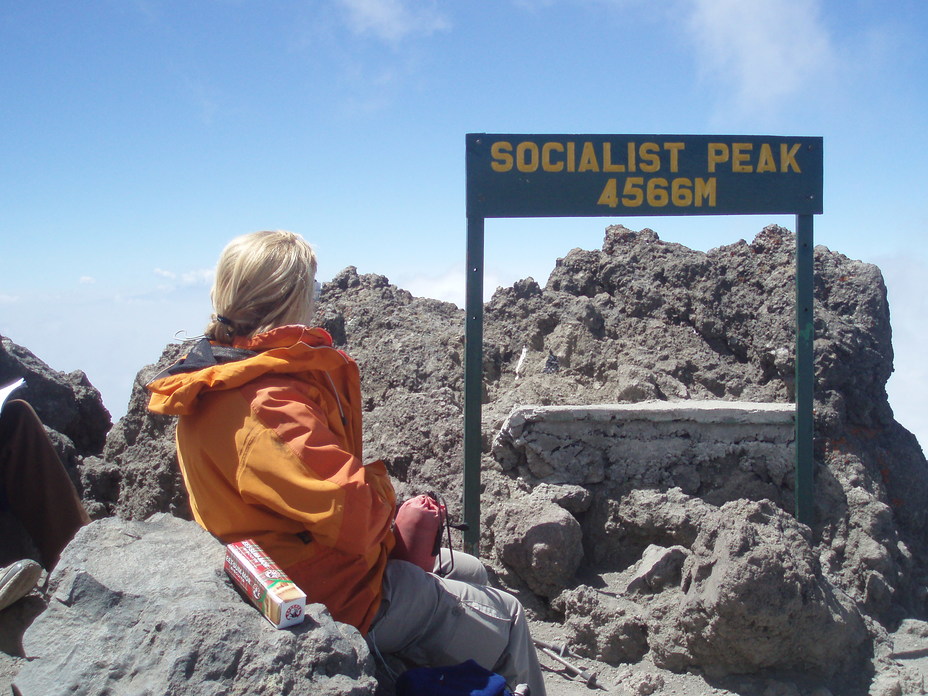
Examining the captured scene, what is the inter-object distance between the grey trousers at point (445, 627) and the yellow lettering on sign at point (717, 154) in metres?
2.68

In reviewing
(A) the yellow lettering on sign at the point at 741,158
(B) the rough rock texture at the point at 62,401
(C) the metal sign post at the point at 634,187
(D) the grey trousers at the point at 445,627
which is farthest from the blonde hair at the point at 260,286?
(B) the rough rock texture at the point at 62,401

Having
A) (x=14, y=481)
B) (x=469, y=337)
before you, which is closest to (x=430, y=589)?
(x=469, y=337)

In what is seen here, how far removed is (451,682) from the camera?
7.21 feet

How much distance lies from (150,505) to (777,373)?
3.92 m

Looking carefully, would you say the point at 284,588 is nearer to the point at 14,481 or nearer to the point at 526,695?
the point at 526,695

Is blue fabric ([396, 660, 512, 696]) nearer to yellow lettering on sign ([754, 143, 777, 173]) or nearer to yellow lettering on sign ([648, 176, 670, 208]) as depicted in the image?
yellow lettering on sign ([648, 176, 670, 208])

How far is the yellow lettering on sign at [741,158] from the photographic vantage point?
427cm

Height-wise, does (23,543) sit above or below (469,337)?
below

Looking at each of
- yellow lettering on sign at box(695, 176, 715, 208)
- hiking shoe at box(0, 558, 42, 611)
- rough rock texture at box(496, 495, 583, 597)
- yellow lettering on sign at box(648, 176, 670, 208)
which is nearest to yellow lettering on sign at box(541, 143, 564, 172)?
yellow lettering on sign at box(648, 176, 670, 208)

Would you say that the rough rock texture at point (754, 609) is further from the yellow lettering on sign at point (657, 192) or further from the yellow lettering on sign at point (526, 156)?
the yellow lettering on sign at point (526, 156)

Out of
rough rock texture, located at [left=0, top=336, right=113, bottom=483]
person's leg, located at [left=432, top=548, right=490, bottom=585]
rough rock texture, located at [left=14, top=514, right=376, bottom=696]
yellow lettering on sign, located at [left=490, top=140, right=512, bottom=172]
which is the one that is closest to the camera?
rough rock texture, located at [left=14, top=514, right=376, bottom=696]

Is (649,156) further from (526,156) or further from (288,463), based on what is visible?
(288,463)

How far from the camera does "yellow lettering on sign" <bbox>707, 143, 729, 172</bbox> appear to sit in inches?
167

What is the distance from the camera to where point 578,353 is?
541 cm
